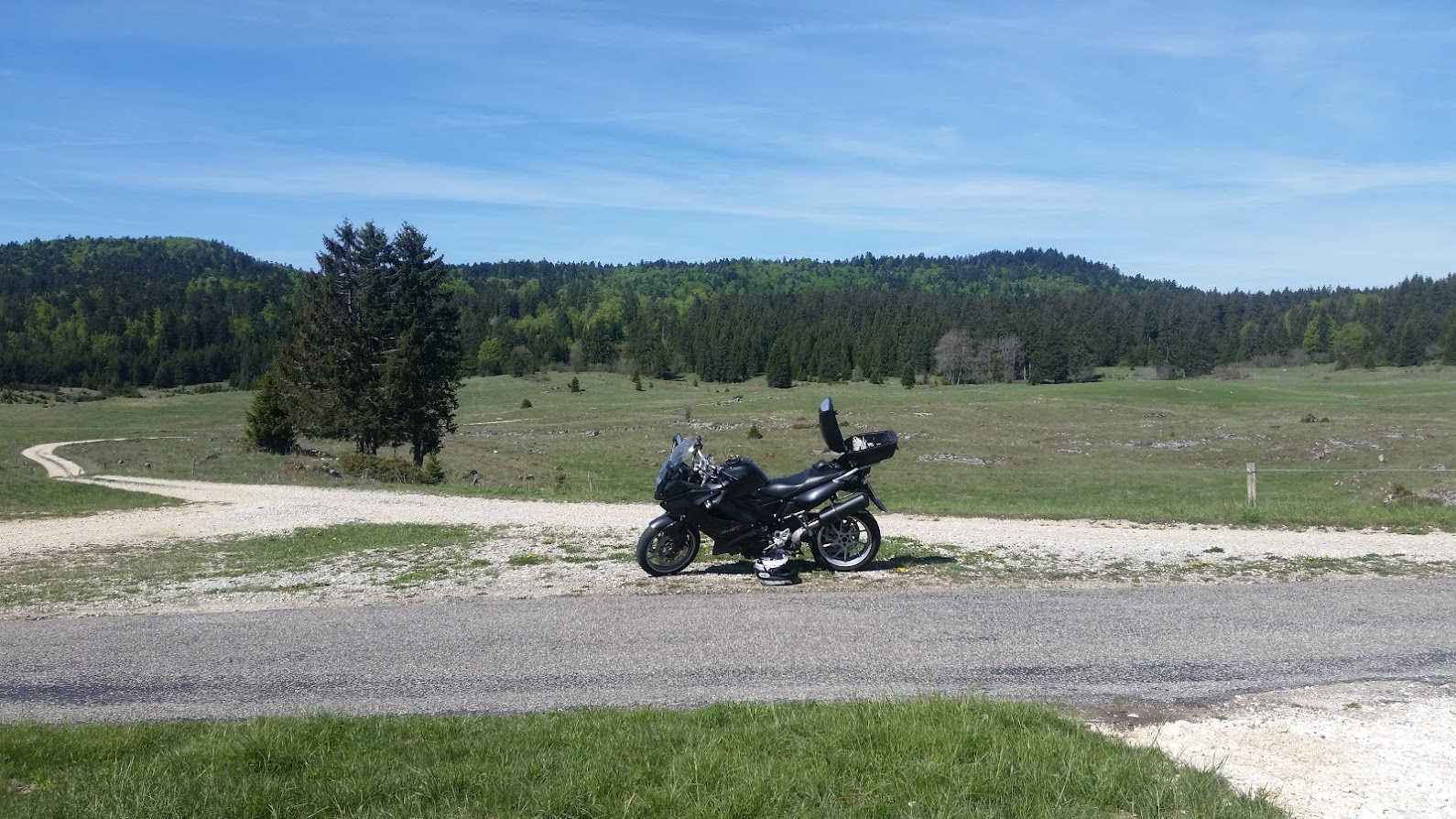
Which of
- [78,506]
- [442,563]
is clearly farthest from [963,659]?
[78,506]

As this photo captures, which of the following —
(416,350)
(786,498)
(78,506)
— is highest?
(416,350)

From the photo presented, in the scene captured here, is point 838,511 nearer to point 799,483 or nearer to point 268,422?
point 799,483

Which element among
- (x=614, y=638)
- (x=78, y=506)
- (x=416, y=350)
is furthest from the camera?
(x=416, y=350)

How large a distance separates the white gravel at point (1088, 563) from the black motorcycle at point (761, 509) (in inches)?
18.4

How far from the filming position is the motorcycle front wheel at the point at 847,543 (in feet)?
39.6

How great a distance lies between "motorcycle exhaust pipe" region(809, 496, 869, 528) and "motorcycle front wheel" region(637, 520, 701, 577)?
1442 millimetres

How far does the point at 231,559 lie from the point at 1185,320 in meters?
171

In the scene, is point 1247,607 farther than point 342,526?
No

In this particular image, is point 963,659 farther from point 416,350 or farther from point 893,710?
point 416,350

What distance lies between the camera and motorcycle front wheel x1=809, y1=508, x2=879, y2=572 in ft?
39.6

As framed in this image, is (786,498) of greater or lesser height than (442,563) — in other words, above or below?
above

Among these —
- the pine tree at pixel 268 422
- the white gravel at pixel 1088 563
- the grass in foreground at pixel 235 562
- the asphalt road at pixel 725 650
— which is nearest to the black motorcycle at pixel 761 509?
the white gravel at pixel 1088 563

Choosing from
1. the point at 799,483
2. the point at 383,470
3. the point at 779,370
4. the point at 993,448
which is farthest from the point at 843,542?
the point at 779,370

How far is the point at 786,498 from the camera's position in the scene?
476 inches
